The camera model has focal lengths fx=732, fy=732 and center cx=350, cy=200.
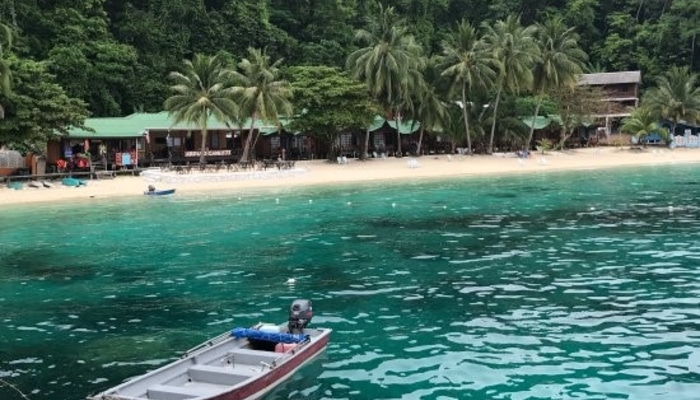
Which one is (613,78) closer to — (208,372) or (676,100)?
(676,100)

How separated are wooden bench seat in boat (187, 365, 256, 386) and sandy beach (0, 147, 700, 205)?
1293 inches

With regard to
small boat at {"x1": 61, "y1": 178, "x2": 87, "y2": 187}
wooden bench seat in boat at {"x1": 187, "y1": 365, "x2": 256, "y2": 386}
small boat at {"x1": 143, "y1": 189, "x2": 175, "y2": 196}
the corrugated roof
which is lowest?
wooden bench seat in boat at {"x1": 187, "y1": 365, "x2": 256, "y2": 386}

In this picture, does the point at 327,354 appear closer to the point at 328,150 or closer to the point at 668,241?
the point at 668,241

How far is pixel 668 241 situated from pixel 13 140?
37.0 metres

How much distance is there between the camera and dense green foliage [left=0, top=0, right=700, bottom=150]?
63000mm

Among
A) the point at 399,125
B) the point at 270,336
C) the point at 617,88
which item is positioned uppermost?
the point at 617,88

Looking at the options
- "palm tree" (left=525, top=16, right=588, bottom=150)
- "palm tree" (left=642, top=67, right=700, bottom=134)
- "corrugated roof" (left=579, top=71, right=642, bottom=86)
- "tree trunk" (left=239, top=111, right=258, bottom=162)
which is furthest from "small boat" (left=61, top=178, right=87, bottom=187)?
"corrugated roof" (left=579, top=71, right=642, bottom=86)

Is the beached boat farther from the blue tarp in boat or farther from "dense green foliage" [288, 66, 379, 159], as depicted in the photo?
"dense green foliage" [288, 66, 379, 159]

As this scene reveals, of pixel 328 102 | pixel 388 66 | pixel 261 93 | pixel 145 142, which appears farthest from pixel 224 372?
pixel 388 66

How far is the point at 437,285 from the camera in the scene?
63.7ft

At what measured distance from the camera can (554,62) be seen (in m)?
68.7

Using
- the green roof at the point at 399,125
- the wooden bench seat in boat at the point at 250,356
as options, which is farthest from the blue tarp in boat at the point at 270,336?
the green roof at the point at 399,125

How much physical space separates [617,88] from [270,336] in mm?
84331

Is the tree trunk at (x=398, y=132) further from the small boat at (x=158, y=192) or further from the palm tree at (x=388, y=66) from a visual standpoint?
the small boat at (x=158, y=192)
